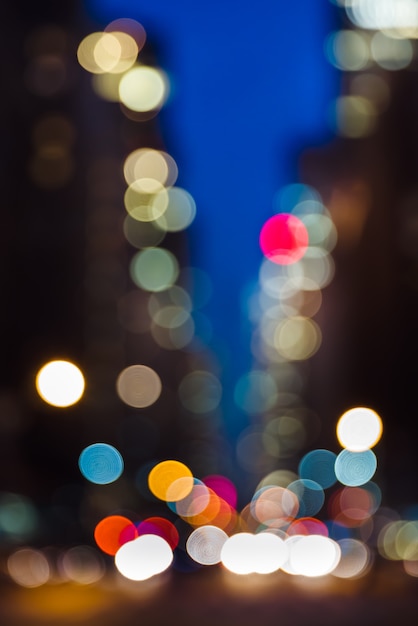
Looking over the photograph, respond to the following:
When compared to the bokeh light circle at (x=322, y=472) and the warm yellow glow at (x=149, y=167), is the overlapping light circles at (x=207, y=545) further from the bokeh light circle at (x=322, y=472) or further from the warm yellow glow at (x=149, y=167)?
the warm yellow glow at (x=149, y=167)

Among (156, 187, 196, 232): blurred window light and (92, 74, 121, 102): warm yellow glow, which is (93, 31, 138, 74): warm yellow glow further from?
(156, 187, 196, 232): blurred window light

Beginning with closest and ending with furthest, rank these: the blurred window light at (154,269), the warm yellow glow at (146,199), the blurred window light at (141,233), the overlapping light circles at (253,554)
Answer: the overlapping light circles at (253,554) < the warm yellow glow at (146,199) < the blurred window light at (141,233) < the blurred window light at (154,269)

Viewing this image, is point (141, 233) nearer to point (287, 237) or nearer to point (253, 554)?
point (287, 237)

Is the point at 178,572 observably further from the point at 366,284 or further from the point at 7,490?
the point at 366,284

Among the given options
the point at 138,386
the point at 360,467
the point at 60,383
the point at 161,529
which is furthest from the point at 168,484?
the point at 60,383

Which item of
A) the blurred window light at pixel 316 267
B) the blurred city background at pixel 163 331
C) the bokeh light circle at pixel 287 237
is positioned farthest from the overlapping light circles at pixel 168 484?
the bokeh light circle at pixel 287 237

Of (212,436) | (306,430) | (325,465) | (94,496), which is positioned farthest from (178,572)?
(212,436)
